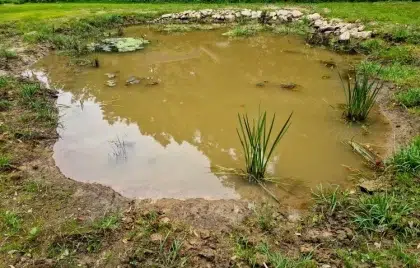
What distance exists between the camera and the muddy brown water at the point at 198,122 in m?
5.11

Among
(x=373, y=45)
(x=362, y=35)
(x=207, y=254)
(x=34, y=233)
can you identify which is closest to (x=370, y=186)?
(x=207, y=254)

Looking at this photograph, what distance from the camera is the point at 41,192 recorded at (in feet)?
15.0

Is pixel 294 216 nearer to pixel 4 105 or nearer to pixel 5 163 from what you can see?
pixel 5 163

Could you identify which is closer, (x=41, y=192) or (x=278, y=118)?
(x=41, y=192)

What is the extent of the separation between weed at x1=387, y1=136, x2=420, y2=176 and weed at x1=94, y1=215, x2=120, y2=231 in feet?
11.9

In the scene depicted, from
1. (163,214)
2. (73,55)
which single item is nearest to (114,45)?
(73,55)

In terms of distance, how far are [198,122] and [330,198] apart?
119 inches

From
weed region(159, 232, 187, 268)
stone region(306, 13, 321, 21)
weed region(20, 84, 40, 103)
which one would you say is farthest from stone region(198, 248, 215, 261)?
stone region(306, 13, 321, 21)

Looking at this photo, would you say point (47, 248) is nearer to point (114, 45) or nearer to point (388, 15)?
point (114, 45)

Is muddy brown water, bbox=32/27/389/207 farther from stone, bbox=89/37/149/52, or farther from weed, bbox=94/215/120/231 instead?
weed, bbox=94/215/120/231

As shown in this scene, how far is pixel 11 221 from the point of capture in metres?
4.03

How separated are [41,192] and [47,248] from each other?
106 centimetres

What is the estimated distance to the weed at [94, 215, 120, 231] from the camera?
3951 millimetres

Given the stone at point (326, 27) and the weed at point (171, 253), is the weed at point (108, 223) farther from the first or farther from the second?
the stone at point (326, 27)
